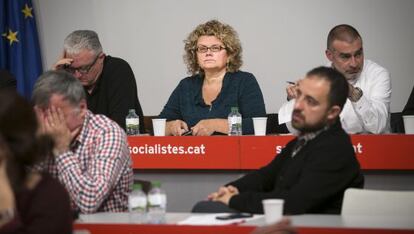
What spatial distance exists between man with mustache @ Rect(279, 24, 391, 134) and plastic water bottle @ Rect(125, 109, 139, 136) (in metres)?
0.96

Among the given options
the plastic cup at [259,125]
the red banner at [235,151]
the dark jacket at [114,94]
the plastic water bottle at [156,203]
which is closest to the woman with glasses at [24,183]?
the plastic water bottle at [156,203]

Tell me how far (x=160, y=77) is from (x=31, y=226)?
4959 millimetres

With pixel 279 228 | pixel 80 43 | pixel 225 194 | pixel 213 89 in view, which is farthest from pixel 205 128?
pixel 279 228

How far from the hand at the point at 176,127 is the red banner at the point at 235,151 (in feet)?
0.51

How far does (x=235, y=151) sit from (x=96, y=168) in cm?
173

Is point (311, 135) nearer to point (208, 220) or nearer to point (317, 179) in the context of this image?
point (317, 179)

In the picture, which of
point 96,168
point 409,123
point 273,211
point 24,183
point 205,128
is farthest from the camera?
point 205,128

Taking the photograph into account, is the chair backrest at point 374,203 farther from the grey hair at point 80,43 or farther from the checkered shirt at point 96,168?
the grey hair at point 80,43

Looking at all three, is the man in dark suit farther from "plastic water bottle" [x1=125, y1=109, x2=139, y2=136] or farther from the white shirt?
"plastic water bottle" [x1=125, y1=109, x2=139, y2=136]

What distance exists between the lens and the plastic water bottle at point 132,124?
216 inches

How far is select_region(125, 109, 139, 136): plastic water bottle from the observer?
216 inches

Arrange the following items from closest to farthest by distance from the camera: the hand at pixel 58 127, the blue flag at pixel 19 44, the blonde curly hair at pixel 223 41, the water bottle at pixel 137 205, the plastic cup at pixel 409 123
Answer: the water bottle at pixel 137 205 → the hand at pixel 58 127 → the plastic cup at pixel 409 123 → the blonde curly hair at pixel 223 41 → the blue flag at pixel 19 44

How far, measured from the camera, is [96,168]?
11.7ft

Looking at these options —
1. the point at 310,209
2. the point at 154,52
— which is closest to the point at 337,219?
the point at 310,209
